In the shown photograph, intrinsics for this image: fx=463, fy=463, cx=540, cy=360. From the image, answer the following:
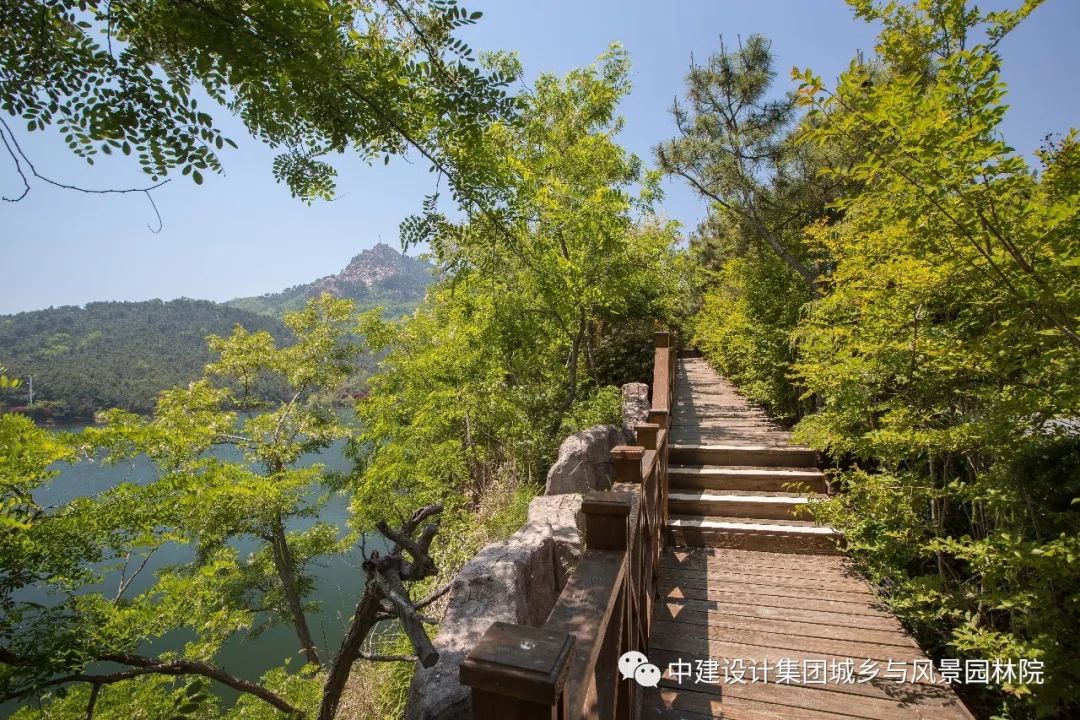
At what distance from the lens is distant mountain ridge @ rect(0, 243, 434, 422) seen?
2994cm

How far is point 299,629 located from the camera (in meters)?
12.0

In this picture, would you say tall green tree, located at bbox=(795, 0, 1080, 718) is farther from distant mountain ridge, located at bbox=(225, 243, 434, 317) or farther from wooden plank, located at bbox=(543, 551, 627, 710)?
distant mountain ridge, located at bbox=(225, 243, 434, 317)

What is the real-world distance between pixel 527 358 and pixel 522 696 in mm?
7496

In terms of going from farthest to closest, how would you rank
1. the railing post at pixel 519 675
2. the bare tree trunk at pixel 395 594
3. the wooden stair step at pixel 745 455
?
the wooden stair step at pixel 745 455
the bare tree trunk at pixel 395 594
the railing post at pixel 519 675

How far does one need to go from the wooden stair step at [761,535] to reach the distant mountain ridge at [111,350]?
30.6 feet

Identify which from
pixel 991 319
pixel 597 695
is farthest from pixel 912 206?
pixel 597 695

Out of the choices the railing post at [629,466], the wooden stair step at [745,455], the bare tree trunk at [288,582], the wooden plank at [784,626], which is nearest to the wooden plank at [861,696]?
the wooden plank at [784,626]

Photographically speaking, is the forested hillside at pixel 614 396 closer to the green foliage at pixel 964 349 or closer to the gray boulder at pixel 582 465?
the green foliage at pixel 964 349

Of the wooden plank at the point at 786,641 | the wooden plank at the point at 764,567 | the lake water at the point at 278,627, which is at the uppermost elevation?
the wooden plank at the point at 764,567

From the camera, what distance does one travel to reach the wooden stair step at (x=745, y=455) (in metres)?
5.02

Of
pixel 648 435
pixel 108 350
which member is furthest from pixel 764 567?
pixel 108 350

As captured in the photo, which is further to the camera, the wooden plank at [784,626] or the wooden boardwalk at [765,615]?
the wooden plank at [784,626]

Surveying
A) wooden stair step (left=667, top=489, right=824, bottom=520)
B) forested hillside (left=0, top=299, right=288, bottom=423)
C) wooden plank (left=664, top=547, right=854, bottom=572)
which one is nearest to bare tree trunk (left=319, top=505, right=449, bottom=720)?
wooden plank (left=664, top=547, right=854, bottom=572)

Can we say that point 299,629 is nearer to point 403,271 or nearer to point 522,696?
point 522,696
